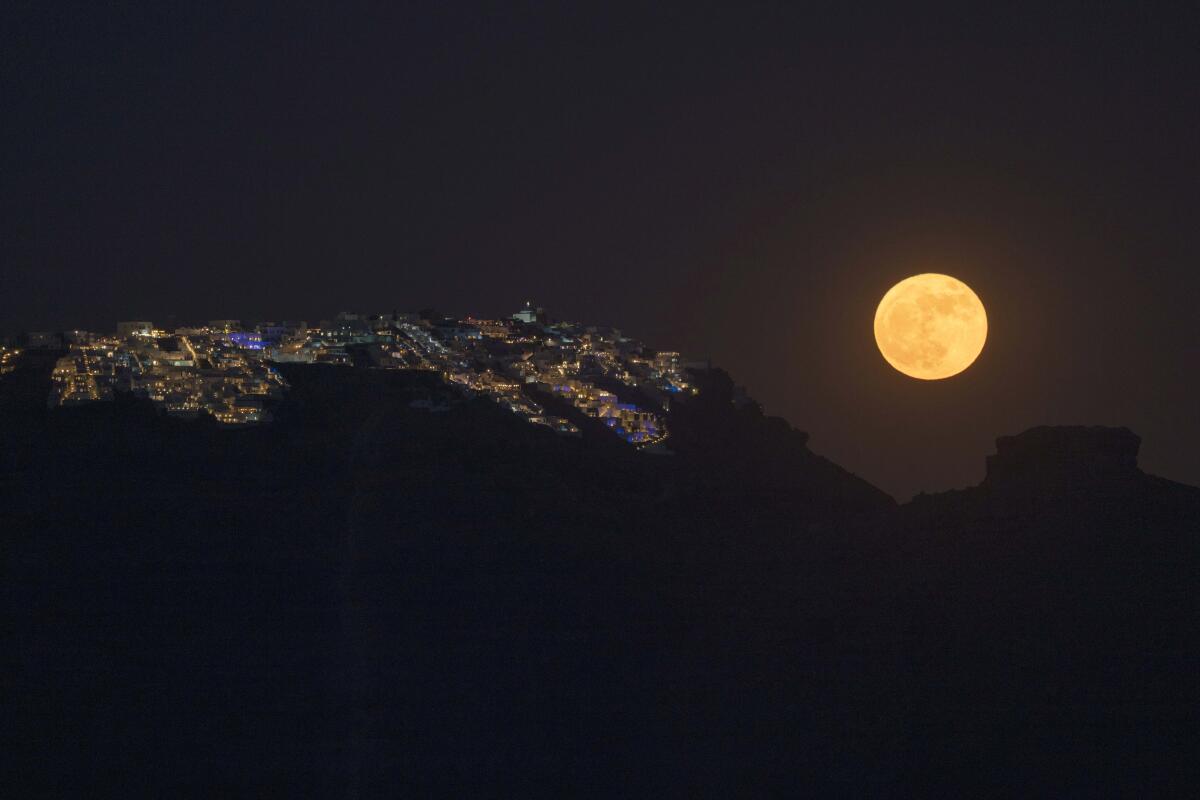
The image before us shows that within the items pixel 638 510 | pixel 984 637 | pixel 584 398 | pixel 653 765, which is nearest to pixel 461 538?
pixel 638 510

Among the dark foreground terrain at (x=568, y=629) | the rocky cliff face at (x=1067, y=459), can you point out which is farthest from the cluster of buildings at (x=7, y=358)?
the rocky cliff face at (x=1067, y=459)

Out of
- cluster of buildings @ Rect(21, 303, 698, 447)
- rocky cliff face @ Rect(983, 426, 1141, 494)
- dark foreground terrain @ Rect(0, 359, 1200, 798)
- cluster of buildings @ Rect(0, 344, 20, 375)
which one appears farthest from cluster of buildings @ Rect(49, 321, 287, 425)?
rocky cliff face @ Rect(983, 426, 1141, 494)

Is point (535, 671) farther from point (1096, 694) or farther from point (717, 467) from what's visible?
point (717, 467)

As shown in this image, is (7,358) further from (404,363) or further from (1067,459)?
(1067,459)

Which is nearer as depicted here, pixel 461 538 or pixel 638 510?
pixel 461 538

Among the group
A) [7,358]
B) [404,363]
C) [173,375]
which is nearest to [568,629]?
[173,375]

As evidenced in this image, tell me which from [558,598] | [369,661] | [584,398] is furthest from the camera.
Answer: [584,398]
